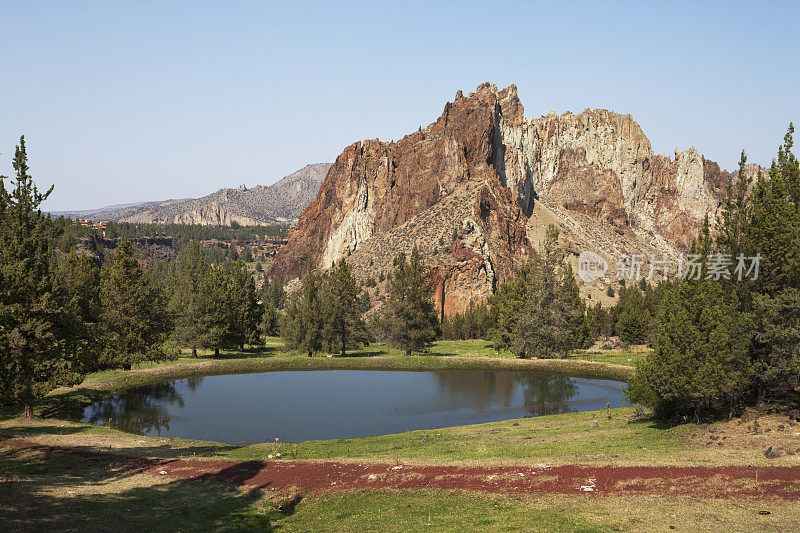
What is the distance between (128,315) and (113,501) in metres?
50.3

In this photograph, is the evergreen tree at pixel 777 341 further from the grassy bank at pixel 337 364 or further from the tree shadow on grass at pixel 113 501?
the grassy bank at pixel 337 364

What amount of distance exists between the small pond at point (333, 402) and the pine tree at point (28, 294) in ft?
21.1

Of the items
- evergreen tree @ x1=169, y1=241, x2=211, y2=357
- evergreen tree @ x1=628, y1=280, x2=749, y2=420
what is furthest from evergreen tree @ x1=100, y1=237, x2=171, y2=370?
evergreen tree @ x1=628, y1=280, x2=749, y2=420

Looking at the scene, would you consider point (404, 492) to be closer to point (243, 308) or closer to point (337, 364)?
point (337, 364)

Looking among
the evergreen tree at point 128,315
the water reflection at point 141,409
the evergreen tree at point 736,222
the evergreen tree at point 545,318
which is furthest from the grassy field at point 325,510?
the evergreen tree at point 545,318

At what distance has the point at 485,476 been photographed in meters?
25.4

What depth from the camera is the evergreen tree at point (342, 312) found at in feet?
280

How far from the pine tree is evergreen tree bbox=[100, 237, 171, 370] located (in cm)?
2604

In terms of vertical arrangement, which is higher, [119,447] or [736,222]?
[736,222]

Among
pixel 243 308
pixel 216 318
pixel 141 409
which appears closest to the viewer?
pixel 141 409

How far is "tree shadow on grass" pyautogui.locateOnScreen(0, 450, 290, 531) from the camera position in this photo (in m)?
19.6

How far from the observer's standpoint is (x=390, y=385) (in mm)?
66000

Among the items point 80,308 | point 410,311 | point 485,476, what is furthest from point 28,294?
point 410,311

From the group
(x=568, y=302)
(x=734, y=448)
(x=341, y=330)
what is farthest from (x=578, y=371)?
(x=734, y=448)
